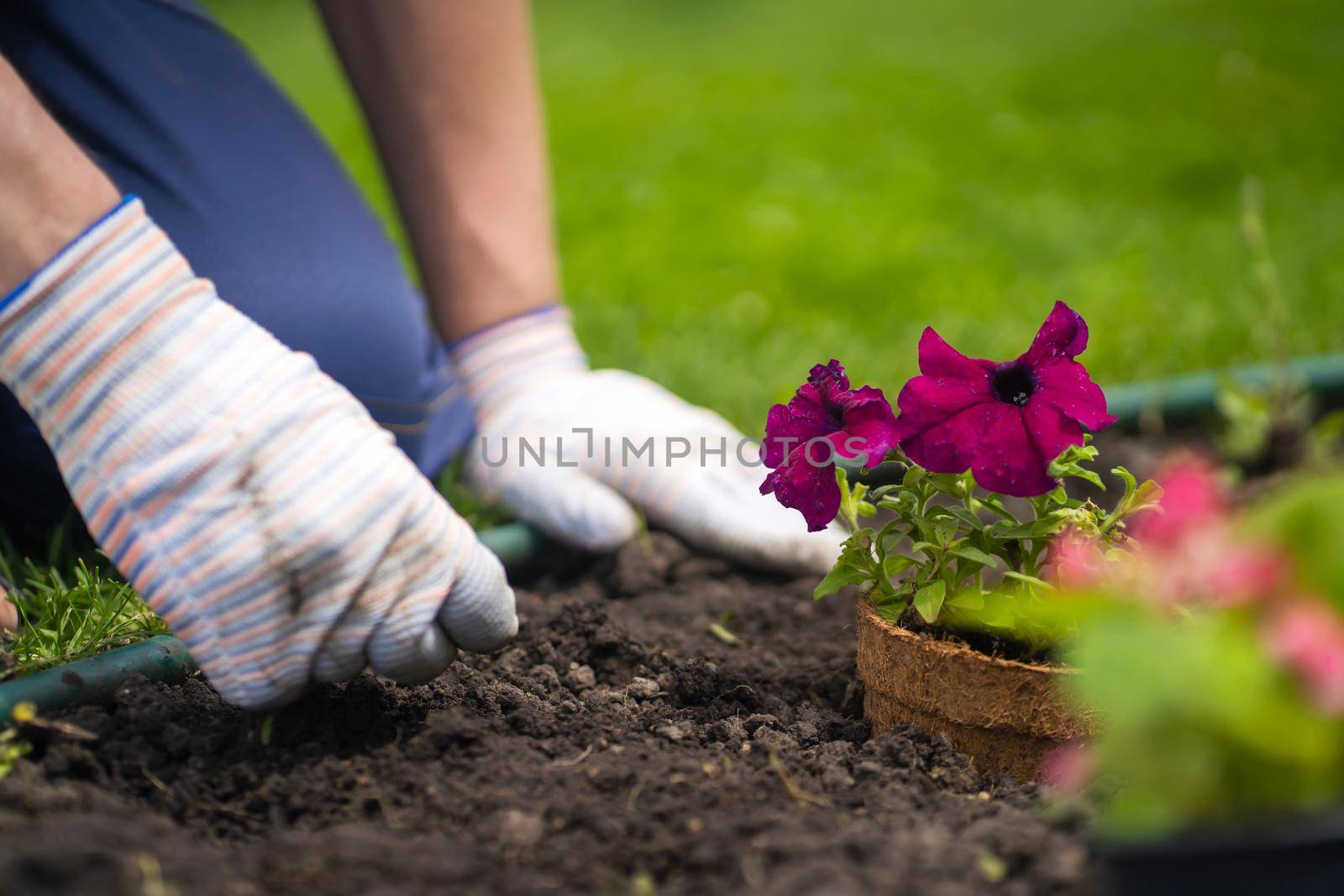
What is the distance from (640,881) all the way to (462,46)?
1.62 m

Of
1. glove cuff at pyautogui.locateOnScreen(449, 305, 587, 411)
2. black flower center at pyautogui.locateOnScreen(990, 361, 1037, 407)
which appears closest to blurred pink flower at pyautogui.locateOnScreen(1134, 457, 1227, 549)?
black flower center at pyautogui.locateOnScreen(990, 361, 1037, 407)

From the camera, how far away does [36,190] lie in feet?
3.62

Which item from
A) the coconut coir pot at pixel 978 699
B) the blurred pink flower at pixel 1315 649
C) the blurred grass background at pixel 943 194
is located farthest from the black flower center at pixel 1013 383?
the blurred grass background at pixel 943 194

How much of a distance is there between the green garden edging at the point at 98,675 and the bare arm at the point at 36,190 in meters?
0.38

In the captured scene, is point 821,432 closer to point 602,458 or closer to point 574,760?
point 574,760

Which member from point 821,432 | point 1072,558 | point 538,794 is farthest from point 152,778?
point 1072,558

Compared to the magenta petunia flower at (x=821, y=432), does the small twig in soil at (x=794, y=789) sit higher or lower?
lower

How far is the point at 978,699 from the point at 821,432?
30cm

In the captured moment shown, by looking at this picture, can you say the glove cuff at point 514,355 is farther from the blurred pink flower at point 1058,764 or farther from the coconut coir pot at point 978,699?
the blurred pink flower at point 1058,764

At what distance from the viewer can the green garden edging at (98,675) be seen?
1.15m

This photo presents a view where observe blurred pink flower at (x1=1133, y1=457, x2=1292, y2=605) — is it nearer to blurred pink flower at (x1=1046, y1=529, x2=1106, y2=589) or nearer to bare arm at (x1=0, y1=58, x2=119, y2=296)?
blurred pink flower at (x1=1046, y1=529, x2=1106, y2=589)

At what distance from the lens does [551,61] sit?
8.01 m

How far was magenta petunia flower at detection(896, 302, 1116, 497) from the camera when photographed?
1.06m

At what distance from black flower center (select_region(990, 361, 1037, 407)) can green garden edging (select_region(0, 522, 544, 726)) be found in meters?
0.86
